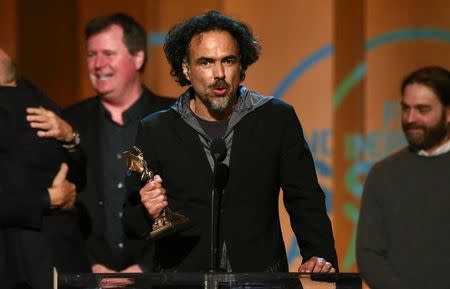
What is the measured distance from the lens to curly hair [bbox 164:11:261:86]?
2996 millimetres

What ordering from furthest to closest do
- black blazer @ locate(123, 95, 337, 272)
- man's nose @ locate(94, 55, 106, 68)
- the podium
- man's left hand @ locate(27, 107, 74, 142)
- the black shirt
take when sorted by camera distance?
man's nose @ locate(94, 55, 106, 68), the black shirt, man's left hand @ locate(27, 107, 74, 142), black blazer @ locate(123, 95, 337, 272), the podium

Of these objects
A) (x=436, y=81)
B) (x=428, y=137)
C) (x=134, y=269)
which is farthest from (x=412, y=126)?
(x=134, y=269)

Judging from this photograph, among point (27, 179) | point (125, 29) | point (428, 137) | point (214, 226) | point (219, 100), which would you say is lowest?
point (214, 226)

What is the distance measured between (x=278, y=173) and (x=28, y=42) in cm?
328

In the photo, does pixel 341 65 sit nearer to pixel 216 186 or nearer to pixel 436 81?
pixel 436 81

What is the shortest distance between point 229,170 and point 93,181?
1454mm

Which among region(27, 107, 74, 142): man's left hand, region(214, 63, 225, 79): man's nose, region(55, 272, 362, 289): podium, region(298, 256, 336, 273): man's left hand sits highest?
region(214, 63, 225, 79): man's nose

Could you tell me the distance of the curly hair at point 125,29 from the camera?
4.56 meters

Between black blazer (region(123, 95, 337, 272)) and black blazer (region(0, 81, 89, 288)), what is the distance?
0.81 m

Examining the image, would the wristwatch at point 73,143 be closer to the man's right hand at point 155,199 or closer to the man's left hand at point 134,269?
the man's left hand at point 134,269

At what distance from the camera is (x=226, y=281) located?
2297 mm

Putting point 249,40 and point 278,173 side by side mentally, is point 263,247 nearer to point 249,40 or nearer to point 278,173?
point 278,173

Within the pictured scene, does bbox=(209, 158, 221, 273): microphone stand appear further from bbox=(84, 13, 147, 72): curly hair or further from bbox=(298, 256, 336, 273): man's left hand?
bbox=(84, 13, 147, 72): curly hair

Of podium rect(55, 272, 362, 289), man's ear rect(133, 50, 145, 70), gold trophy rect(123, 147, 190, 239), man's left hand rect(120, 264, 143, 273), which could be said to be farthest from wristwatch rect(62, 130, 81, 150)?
podium rect(55, 272, 362, 289)
